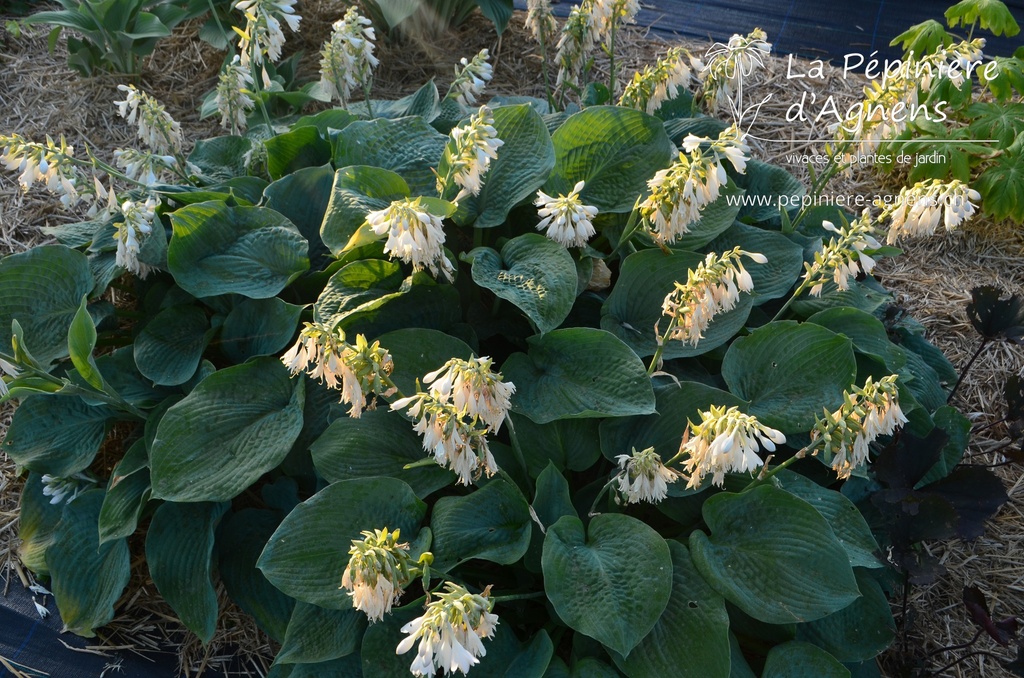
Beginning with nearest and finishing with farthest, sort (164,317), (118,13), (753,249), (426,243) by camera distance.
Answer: (426,243) → (164,317) → (753,249) → (118,13)

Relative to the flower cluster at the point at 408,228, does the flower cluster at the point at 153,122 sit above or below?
below

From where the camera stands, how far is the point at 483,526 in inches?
69.9

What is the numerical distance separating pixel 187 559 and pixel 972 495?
5.78ft

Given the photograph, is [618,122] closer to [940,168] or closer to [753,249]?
[753,249]

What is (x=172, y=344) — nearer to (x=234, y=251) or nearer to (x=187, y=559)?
(x=234, y=251)

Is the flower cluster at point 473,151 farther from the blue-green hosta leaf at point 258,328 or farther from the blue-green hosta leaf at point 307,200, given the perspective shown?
the blue-green hosta leaf at point 307,200

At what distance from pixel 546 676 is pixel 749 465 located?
64 cm

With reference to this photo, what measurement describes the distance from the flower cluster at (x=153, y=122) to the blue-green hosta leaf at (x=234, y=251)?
379mm

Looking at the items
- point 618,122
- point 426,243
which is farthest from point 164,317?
point 618,122

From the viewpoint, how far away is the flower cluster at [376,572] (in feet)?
4.18

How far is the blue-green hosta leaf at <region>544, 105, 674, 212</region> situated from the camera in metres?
2.26

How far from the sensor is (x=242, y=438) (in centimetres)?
Answer: 191

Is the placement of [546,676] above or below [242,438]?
below

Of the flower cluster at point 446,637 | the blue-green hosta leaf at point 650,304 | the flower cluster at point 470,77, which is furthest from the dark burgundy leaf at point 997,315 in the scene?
the flower cluster at point 446,637
